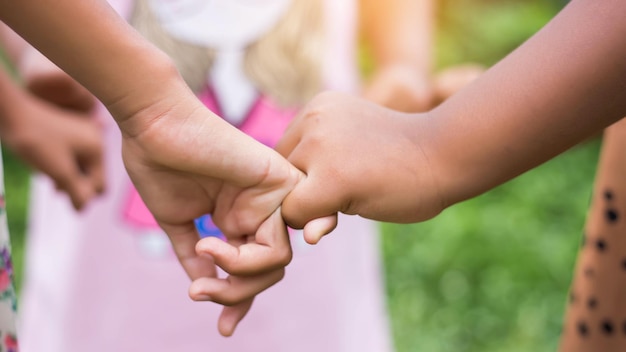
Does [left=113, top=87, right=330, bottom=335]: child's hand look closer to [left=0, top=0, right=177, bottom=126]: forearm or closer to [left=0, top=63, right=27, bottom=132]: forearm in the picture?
[left=0, top=0, right=177, bottom=126]: forearm

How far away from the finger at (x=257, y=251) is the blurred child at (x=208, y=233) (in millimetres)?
321

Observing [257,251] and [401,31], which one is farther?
[401,31]

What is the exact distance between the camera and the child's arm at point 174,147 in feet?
2.07

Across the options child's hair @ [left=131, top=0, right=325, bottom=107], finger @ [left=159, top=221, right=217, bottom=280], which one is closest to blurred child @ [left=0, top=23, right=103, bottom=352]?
child's hair @ [left=131, top=0, right=325, bottom=107]

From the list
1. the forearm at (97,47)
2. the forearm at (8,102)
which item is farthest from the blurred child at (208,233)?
the forearm at (97,47)

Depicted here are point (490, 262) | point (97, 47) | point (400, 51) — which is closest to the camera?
point (97, 47)

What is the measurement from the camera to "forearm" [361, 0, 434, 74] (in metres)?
1.14

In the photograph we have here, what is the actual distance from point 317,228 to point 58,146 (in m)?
0.48

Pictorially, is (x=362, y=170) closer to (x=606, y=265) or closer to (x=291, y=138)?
(x=291, y=138)

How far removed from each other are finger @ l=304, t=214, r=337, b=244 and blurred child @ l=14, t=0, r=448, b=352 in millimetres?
346

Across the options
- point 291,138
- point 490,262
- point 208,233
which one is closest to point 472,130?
point 291,138

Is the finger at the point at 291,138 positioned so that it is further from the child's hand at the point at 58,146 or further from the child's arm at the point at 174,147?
the child's hand at the point at 58,146

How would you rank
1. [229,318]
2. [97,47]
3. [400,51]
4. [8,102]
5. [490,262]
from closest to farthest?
[97,47]
[229,318]
[8,102]
[400,51]
[490,262]

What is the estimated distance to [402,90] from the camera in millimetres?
1059
